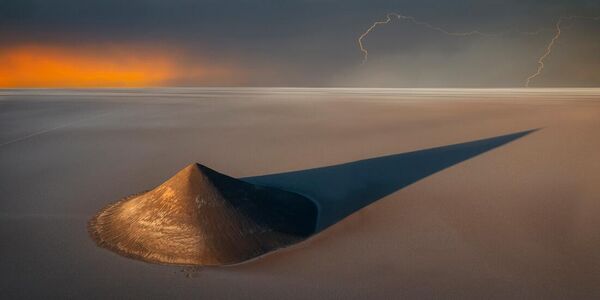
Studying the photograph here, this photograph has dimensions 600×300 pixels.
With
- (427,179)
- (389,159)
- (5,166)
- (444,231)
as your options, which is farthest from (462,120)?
(5,166)

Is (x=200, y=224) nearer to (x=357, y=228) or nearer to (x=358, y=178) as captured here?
(x=357, y=228)

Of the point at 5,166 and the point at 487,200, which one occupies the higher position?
the point at 487,200

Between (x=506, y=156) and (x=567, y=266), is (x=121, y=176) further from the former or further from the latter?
(x=506, y=156)

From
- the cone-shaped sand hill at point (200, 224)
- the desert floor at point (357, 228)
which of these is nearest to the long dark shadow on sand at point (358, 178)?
the desert floor at point (357, 228)

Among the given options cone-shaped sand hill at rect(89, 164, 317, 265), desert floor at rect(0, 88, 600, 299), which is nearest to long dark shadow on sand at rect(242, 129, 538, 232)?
desert floor at rect(0, 88, 600, 299)

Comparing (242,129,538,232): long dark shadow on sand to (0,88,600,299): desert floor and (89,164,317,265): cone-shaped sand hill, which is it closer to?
(0,88,600,299): desert floor

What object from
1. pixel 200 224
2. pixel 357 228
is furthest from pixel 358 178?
pixel 200 224
